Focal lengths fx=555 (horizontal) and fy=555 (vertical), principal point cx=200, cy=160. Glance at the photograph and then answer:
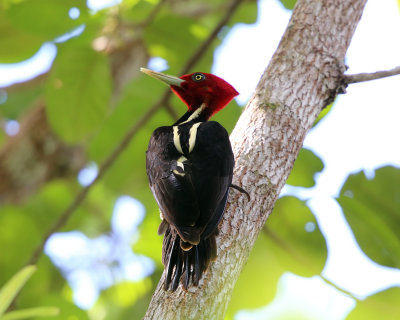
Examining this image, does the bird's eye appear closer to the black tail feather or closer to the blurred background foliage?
the blurred background foliage

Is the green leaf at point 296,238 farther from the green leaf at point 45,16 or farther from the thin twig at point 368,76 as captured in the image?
the green leaf at point 45,16

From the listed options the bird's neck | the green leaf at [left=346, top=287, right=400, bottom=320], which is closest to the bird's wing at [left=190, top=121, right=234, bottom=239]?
the bird's neck

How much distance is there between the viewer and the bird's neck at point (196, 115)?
130 inches

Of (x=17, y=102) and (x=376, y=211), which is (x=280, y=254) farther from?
(x=17, y=102)

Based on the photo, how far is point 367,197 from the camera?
9.77ft

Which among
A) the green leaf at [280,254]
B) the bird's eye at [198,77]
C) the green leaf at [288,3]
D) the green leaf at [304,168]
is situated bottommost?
the green leaf at [280,254]

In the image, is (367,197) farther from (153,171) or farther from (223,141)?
(153,171)

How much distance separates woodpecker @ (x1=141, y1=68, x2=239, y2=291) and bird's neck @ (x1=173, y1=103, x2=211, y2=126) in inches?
18.3

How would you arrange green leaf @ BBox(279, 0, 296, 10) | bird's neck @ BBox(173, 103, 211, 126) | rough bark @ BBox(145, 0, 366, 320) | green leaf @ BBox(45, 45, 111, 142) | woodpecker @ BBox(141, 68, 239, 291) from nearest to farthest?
rough bark @ BBox(145, 0, 366, 320)
woodpecker @ BBox(141, 68, 239, 291)
bird's neck @ BBox(173, 103, 211, 126)
green leaf @ BBox(279, 0, 296, 10)
green leaf @ BBox(45, 45, 111, 142)

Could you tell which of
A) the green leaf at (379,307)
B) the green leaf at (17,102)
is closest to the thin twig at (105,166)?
the green leaf at (379,307)

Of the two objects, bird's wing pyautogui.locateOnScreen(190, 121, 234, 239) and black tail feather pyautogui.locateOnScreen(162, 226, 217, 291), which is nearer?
black tail feather pyautogui.locateOnScreen(162, 226, 217, 291)

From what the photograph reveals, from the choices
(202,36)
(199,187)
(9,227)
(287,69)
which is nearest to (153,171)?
(199,187)

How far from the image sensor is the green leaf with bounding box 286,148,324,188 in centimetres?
317

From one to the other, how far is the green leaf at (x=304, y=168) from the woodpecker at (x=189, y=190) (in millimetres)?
736
